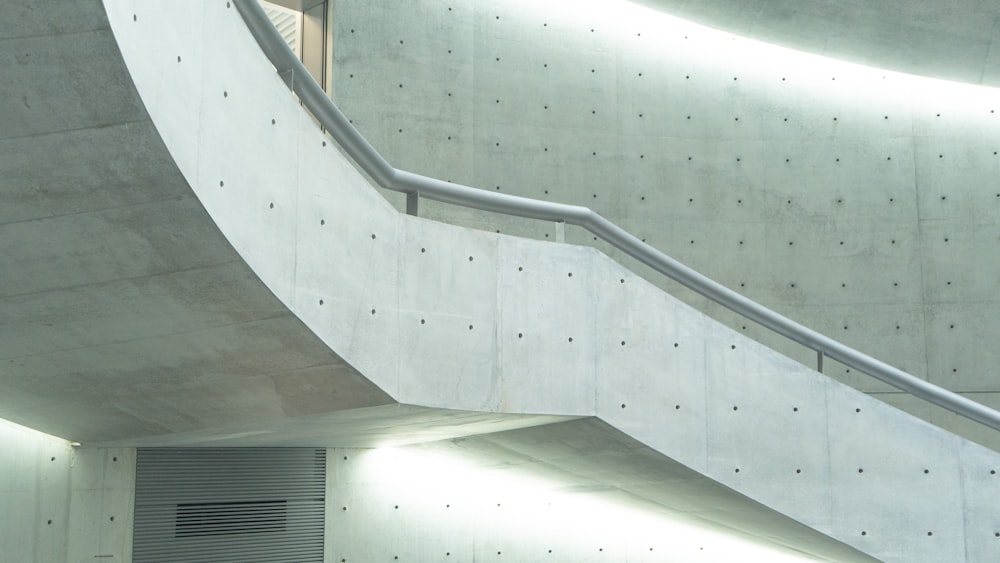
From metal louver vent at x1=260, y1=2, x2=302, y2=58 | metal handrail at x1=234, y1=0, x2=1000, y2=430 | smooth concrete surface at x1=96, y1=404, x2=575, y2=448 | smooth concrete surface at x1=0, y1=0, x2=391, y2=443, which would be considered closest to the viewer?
smooth concrete surface at x1=0, y1=0, x2=391, y2=443

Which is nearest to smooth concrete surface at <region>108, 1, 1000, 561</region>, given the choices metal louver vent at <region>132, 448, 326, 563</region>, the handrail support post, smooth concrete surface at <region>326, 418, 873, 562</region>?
the handrail support post

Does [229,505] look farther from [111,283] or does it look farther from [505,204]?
[111,283]

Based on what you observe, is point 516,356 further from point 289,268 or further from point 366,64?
point 366,64

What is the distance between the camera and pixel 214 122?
157 inches

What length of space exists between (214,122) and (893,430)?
4.65 m

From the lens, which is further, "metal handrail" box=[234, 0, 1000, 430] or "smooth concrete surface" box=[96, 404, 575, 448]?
"smooth concrete surface" box=[96, 404, 575, 448]

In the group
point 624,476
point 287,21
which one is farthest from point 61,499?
point 287,21

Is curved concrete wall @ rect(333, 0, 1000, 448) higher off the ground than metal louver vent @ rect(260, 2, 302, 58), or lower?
lower

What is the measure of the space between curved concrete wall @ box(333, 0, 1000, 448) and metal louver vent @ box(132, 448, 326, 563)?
10.2ft

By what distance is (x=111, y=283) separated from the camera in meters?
4.25

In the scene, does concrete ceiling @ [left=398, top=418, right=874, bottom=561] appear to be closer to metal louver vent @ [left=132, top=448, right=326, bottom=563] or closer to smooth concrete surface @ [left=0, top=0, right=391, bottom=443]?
metal louver vent @ [left=132, top=448, right=326, bottom=563]

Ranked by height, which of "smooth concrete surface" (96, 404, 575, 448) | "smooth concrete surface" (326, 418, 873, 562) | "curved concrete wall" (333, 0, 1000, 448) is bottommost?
"smooth concrete surface" (326, 418, 873, 562)

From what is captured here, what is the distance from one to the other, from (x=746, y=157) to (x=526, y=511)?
439 cm

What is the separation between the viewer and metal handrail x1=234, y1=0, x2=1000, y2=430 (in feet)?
15.5
